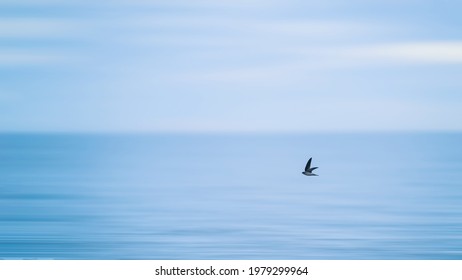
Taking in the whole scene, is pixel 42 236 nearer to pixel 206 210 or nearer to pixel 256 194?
pixel 206 210

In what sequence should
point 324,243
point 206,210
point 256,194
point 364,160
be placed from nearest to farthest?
1. point 324,243
2. point 206,210
3. point 256,194
4. point 364,160

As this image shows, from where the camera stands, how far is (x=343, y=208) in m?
23.1

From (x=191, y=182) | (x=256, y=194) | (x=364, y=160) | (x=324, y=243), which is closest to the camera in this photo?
(x=324, y=243)

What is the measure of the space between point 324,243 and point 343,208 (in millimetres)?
4582

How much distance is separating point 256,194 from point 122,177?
7.05 metres

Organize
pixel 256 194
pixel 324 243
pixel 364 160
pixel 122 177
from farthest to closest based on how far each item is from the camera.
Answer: pixel 364 160 → pixel 122 177 → pixel 256 194 → pixel 324 243

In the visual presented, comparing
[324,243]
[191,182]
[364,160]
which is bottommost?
[324,243]

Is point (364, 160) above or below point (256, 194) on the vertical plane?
above

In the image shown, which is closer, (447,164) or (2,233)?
(2,233)

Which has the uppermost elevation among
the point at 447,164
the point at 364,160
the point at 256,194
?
the point at 364,160

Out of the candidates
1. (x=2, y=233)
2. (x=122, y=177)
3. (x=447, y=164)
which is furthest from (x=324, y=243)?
(x=447, y=164)

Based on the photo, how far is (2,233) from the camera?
1959 cm
